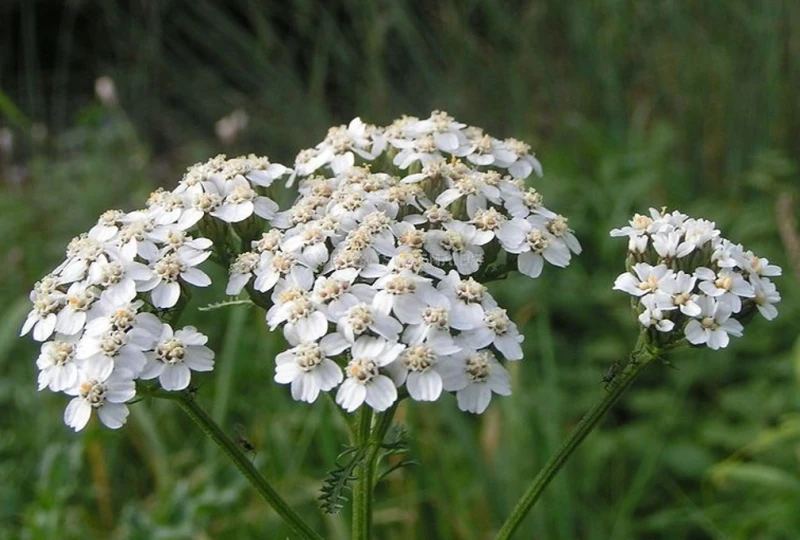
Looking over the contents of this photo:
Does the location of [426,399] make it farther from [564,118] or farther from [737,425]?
[564,118]

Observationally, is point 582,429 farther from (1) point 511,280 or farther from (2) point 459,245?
(1) point 511,280

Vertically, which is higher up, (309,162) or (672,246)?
(309,162)

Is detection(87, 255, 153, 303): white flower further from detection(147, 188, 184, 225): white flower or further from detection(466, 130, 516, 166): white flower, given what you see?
detection(466, 130, 516, 166): white flower

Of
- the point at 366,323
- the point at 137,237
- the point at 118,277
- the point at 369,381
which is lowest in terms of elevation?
the point at 369,381

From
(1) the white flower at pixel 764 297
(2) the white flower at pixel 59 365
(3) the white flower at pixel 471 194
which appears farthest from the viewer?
(3) the white flower at pixel 471 194

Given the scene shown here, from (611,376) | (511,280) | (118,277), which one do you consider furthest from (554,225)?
(511,280)

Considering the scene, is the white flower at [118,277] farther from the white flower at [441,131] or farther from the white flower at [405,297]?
the white flower at [441,131]

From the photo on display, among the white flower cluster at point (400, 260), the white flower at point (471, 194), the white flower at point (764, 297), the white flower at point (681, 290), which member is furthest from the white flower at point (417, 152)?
the white flower at point (764, 297)
